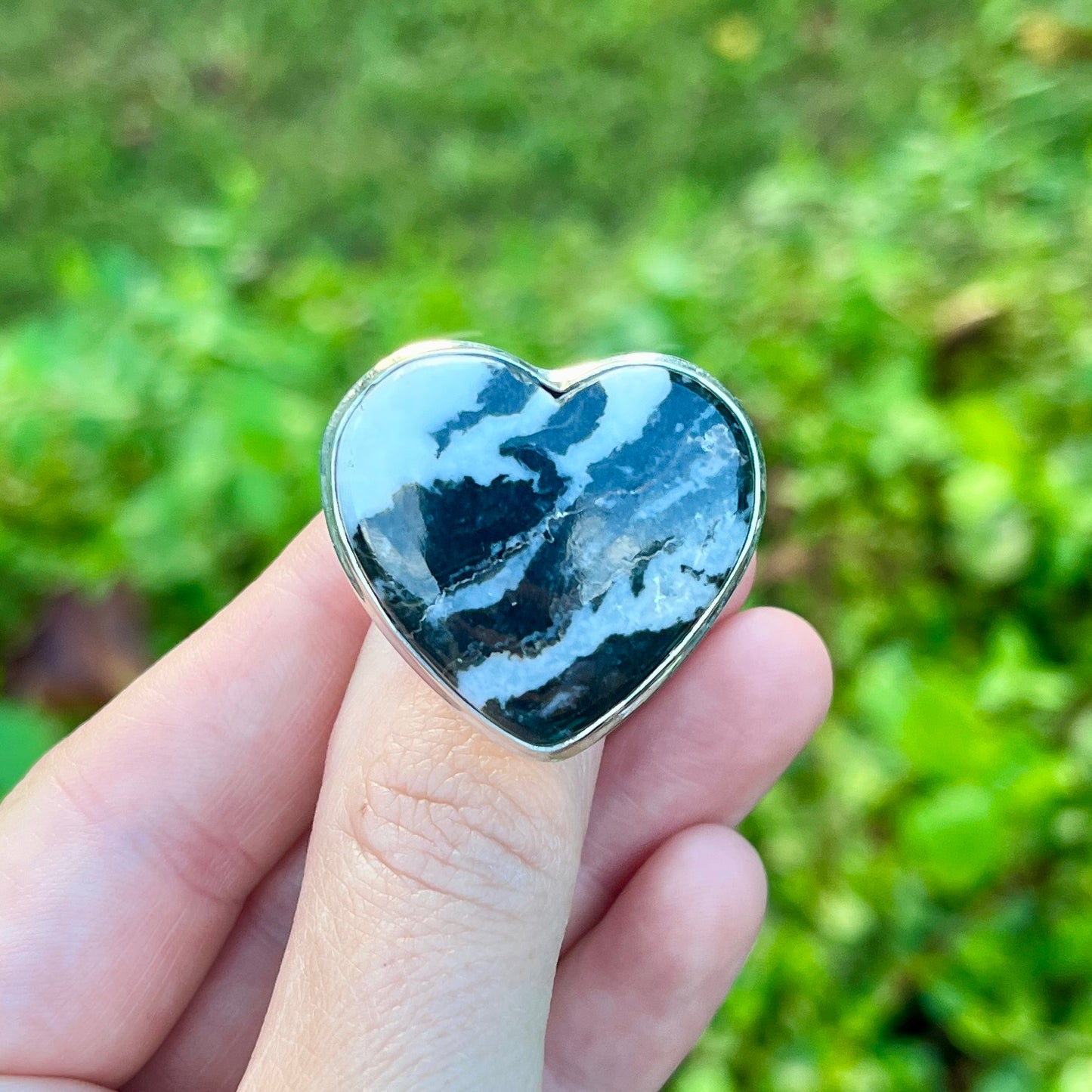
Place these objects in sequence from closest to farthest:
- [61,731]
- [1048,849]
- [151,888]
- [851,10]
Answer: [151,888] → [1048,849] → [61,731] → [851,10]

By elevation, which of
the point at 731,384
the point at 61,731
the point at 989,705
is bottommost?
the point at 989,705

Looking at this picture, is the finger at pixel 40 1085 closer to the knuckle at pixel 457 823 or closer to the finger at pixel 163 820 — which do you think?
the finger at pixel 163 820

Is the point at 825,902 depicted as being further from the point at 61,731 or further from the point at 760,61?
the point at 760,61

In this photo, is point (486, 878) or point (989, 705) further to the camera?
point (989, 705)

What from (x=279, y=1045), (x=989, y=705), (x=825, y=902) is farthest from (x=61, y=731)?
(x=989, y=705)

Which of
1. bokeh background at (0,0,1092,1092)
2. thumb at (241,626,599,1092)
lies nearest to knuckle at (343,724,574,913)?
thumb at (241,626,599,1092)

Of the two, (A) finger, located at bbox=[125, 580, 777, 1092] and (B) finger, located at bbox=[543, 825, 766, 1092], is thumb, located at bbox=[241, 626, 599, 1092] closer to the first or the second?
(B) finger, located at bbox=[543, 825, 766, 1092]

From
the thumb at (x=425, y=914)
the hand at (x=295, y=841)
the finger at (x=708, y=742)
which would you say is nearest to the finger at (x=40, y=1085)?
the hand at (x=295, y=841)
